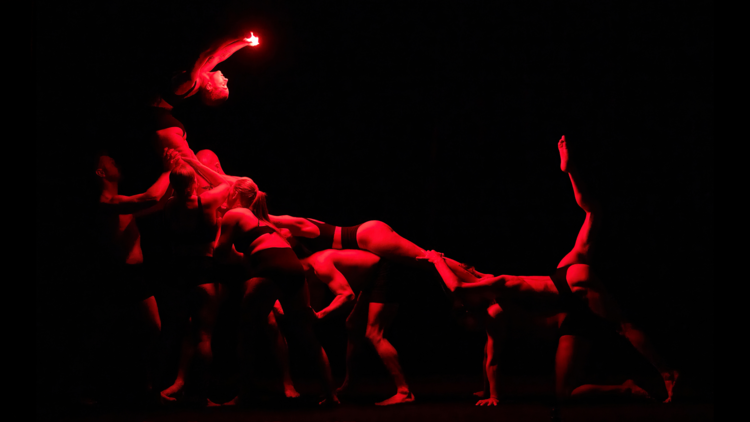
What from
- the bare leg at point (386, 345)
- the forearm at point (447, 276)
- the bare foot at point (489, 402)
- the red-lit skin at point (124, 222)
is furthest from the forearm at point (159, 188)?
the bare foot at point (489, 402)

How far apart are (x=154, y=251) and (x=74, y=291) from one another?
0.72m

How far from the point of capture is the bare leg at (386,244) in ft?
17.1

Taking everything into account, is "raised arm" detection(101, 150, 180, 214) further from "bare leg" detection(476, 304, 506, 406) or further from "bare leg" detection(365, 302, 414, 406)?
"bare leg" detection(476, 304, 506, 406)

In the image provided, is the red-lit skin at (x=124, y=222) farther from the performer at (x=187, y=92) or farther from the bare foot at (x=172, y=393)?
the bare foot at (x=172, y=393)

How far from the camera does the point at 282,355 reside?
5.18 m

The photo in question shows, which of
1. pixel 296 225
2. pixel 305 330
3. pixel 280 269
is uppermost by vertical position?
pixel 296 225

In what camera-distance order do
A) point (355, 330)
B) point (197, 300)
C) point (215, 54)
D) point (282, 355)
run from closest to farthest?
point (197, 300) < point (282, 355) < point (355, 330) < point (215, 54)

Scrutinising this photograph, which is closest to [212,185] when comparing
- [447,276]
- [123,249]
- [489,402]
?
[123,249]

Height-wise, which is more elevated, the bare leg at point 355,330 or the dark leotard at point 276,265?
the dark leotard at point 276,265

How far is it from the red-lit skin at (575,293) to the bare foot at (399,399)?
53 centimetres

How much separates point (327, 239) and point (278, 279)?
2.43ft

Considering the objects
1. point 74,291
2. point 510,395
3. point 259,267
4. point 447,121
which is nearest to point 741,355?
point 510,395

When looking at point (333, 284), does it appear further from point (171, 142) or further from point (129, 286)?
point (171, 142)

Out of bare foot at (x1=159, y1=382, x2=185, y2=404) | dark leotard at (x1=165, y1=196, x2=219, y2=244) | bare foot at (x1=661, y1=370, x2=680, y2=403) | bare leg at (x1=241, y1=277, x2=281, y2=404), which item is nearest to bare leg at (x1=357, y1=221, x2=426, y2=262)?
bare leg at (x1=241, y1=277, x2=281, y2=404)
